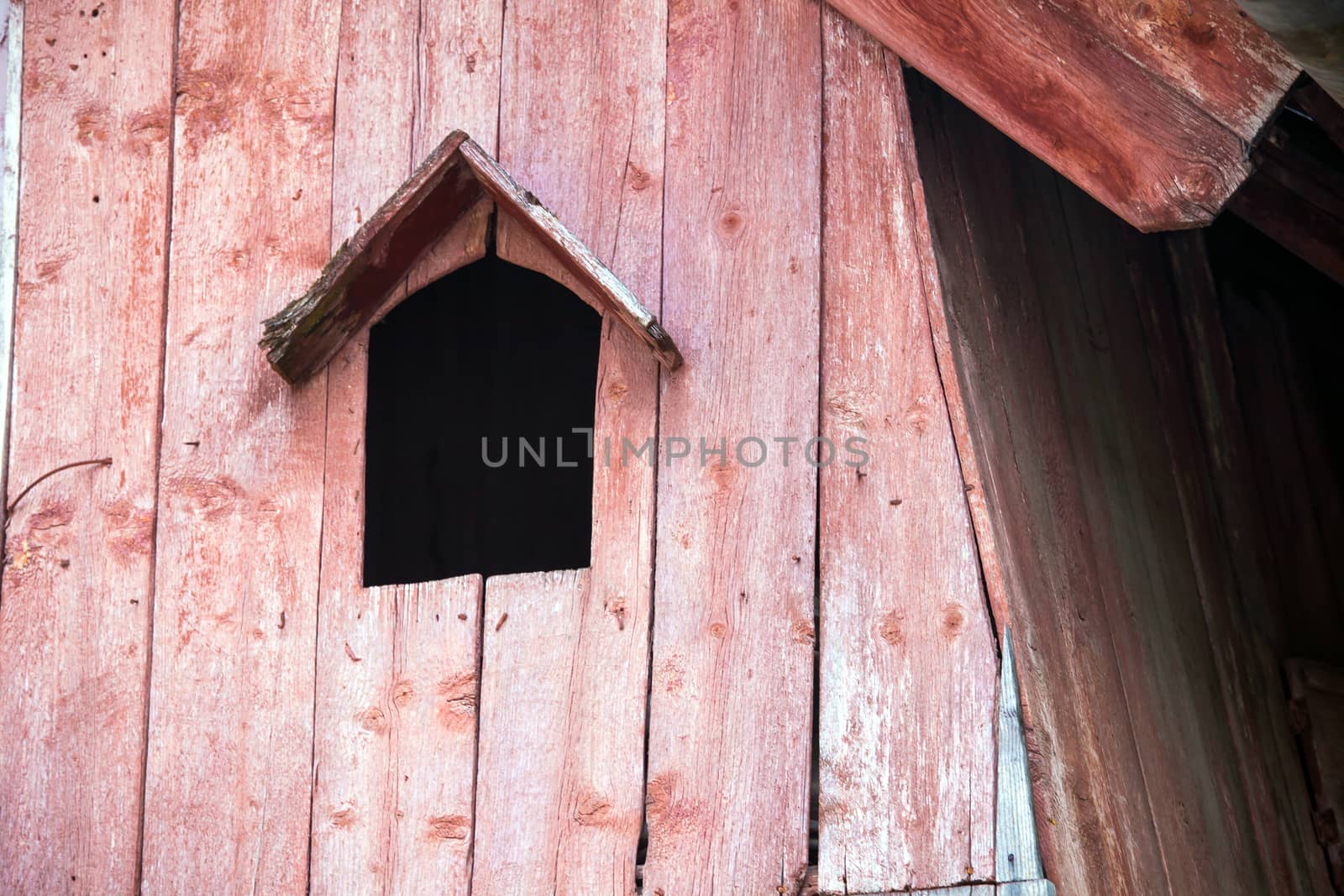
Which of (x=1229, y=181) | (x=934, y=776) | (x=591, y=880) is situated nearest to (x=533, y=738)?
(x=591, y=880)

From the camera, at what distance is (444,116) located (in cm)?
271

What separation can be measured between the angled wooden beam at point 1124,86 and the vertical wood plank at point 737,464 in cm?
35

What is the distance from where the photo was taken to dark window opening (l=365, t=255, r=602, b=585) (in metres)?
3.65

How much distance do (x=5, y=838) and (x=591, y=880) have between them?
117cm

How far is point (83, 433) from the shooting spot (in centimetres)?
268

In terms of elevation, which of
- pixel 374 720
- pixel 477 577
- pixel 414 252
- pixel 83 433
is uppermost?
pixel 414 252

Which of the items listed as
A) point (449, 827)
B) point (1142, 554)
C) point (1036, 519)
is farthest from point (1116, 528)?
point (449, 827)

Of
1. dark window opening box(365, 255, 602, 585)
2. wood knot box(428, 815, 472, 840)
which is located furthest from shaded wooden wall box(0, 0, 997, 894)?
dark window opening box(365, 255, 602, 585)

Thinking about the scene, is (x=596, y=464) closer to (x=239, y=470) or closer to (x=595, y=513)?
(x=595, y=513)

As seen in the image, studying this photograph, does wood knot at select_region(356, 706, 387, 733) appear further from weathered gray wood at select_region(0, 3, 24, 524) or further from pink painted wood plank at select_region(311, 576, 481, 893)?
weathered gray wood at select_region(0, 3, 24, 524)

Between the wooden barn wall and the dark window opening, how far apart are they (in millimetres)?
1363

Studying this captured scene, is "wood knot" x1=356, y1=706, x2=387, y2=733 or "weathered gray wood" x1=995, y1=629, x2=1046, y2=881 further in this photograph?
"wood knot" x1=356, y1=706, x2=387, y2=733

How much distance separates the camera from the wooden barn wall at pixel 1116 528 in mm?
2383

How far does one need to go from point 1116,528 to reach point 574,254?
1.42 metres
